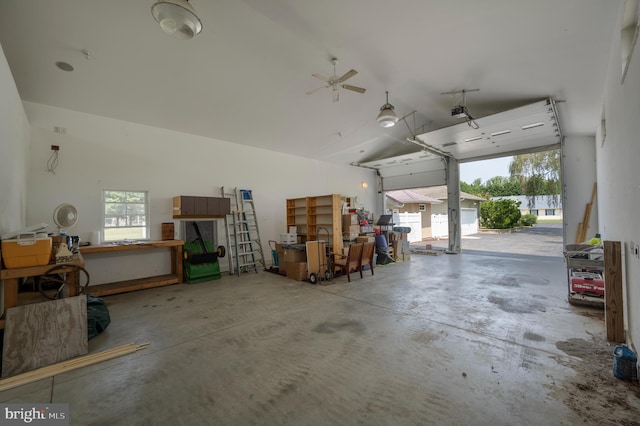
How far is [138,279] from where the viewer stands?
5.91 m

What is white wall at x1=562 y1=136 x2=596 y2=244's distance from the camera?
7.34m

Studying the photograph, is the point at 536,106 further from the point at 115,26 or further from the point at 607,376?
the point at 115,26

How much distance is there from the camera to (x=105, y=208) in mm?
5816

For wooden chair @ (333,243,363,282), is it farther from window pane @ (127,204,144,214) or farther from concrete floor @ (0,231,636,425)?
window pane @ (127,204,144,214)

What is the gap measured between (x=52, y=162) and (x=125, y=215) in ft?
5.24

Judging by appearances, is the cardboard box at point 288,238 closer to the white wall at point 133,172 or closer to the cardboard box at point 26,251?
the white wall at point 133,172

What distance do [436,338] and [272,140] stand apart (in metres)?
6.75

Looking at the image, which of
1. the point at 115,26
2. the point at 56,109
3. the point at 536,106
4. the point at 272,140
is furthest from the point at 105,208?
the point at 536,106

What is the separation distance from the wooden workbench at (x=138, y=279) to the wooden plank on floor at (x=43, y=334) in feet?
8.35

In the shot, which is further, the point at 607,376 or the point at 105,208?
the point at 105,208

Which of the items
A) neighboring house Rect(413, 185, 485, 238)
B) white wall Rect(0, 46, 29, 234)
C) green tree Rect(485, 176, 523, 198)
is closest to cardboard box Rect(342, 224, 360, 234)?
white wall Rect(0, 46, 29, 234)

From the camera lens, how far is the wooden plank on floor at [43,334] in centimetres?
258

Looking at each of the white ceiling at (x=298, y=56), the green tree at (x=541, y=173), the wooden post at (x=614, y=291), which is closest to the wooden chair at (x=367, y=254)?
the white ceiling at (x=298, y=56)

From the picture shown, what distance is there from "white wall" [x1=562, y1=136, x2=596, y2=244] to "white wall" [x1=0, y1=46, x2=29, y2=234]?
1196cm
